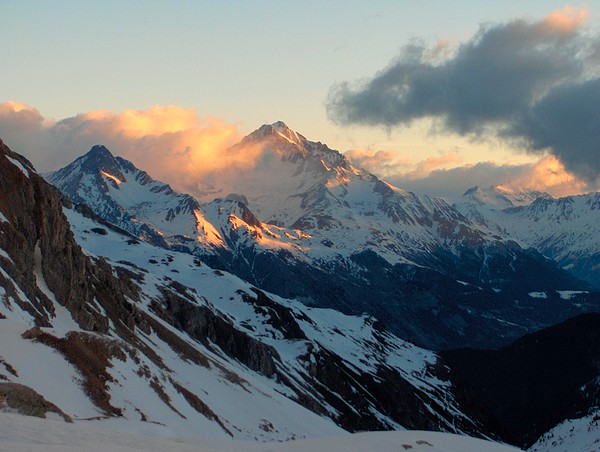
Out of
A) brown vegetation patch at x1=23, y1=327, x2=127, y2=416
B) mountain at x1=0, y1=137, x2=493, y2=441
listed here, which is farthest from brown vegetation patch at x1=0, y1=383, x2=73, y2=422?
brown vegetation patch at x1=23, y1=327, x2=127, y2=416

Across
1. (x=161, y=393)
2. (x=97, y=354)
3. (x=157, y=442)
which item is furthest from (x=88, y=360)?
(x=157, y=442)

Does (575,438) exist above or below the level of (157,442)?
above

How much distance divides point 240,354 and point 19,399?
137 meters

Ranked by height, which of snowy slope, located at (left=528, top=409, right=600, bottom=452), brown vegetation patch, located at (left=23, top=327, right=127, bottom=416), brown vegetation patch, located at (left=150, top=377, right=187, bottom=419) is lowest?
brown vegetation patch, located at (left=150, top=377, right=187, bottom=419)

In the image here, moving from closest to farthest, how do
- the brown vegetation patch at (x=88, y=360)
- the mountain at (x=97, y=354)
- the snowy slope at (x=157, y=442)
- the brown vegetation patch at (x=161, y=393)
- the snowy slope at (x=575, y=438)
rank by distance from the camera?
the snowy slope at (x=157, y=442) < the mountain at (x=97, y=354) < the brown vegetation patch at (x=88, y=360) < the brown vegetation patch at (x=161, y=393) < the snowy slope at (x=575, y=438)

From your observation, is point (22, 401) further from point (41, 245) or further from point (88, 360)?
point (41, 245)

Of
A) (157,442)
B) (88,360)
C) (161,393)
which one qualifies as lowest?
(161,393)

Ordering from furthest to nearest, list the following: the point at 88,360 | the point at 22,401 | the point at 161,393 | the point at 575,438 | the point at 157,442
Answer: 1. the point at 575,438
2. the point at 161,393
3. the point at 88,360
4. the point at 22,401
5. the point at 157,442

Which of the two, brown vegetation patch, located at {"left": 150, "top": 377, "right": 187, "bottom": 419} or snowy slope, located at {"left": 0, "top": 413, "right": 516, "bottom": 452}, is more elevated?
snowy slope, located at {"left": 0, "top": 413, "right": 516, "bottom": 452}

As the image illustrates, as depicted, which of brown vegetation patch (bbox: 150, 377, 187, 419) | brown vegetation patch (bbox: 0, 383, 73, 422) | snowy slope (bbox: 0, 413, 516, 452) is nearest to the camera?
snowy slope (bbox: 0, 413, 516, 452)

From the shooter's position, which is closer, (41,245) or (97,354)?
(97,354)

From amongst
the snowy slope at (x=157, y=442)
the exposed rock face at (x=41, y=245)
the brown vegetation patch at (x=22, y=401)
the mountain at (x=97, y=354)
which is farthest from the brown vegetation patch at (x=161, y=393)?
the brown vegetation patch at (x=22, y=401)

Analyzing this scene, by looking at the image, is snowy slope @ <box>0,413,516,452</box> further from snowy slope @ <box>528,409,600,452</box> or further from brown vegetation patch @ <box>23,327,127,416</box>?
snowy slope @ <box>528,409,600,452</box>

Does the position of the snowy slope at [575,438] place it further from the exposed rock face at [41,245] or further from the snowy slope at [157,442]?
the exposed rock face at [41,245]
